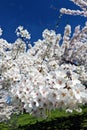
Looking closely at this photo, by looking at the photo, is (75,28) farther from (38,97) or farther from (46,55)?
(38,97)

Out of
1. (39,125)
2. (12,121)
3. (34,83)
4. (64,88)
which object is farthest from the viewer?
(39,125)

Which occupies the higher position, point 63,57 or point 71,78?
point 63,57

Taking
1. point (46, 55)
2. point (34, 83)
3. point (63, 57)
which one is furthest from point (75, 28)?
point (34, 83)

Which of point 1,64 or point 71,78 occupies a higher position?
point 1,64

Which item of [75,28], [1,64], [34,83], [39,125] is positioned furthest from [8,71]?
[75,28]

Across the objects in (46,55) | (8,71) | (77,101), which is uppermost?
(46,55)

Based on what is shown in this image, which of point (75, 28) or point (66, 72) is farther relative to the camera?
point (75, 28)

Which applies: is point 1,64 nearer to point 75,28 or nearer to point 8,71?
point 8,71

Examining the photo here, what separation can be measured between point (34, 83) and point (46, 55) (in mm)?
10905

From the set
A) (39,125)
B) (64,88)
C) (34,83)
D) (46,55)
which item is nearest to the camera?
(64,88)

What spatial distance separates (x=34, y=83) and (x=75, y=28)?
15.9 meters

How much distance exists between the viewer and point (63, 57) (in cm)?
2069

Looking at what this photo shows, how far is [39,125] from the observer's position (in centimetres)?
1423

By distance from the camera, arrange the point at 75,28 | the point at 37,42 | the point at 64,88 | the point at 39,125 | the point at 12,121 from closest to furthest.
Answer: the point at 64,88, the point at 12,121, the point at 39,125, the point at 37,42, the point at 75,28
